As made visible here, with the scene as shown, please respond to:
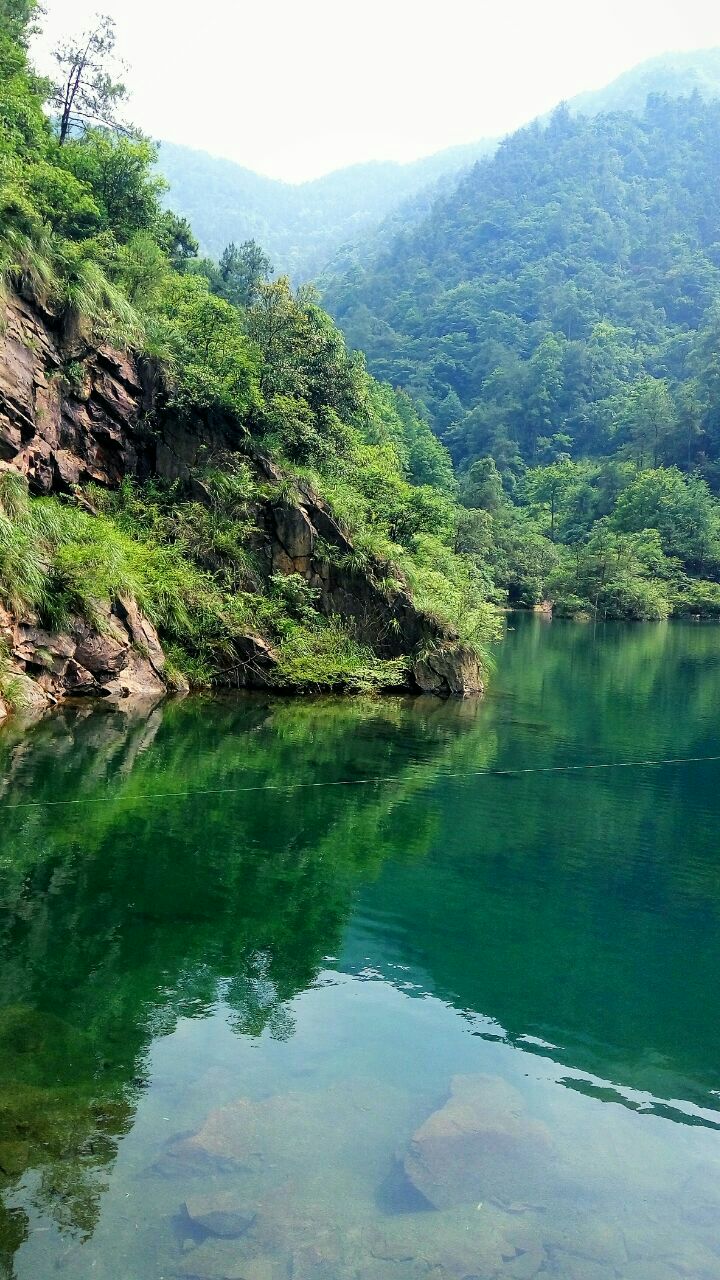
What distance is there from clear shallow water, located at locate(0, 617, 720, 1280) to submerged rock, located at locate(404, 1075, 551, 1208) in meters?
0.02

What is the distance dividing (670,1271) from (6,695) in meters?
14.8

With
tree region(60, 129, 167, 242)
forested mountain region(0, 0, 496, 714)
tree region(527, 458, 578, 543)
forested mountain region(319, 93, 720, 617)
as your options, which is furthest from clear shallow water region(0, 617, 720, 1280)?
tree region(527, 458, 578, 543)

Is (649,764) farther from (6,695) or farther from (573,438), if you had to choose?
(573,438)

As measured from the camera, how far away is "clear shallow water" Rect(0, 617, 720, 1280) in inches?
177

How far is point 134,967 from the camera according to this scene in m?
7.12

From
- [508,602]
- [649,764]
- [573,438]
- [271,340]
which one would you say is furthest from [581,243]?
[649,764]

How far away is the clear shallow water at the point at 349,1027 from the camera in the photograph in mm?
4500

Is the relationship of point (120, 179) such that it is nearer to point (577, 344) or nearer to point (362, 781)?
point (362, 781)

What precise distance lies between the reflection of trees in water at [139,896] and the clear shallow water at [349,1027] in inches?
1.2

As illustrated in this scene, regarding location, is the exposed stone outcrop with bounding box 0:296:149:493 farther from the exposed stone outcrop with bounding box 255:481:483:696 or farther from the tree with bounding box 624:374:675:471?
the tree with bounding box 624:374:675:471

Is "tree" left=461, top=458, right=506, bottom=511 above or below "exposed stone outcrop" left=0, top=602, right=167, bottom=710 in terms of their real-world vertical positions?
above

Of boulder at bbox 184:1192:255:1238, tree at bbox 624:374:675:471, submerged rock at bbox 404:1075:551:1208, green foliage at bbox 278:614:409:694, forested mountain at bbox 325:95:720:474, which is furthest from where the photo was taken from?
forested mountain at bbox 325:95:720:474

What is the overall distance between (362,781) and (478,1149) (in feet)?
29.3

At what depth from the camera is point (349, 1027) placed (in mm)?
6629
